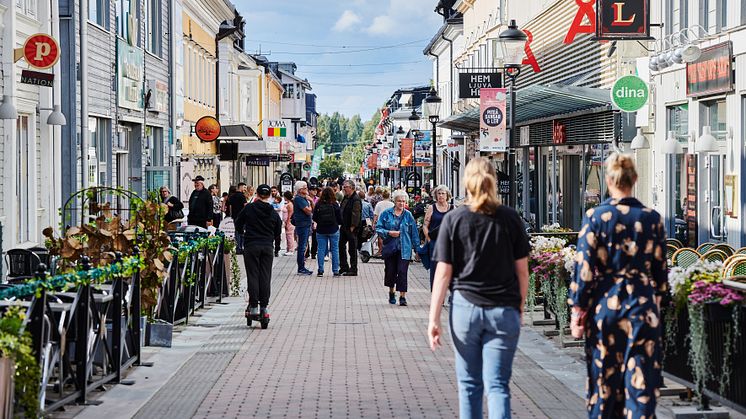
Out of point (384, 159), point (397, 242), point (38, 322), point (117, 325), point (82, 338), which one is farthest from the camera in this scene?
point (384, 159)

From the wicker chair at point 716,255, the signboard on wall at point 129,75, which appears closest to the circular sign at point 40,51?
the signboard on wall at point 129,75

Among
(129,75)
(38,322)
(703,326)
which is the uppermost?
(129,75)

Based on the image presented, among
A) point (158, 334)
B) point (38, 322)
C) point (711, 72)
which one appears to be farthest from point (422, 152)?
point (38, 322)

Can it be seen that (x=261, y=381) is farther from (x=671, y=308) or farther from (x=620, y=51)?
(x=620, y=51)

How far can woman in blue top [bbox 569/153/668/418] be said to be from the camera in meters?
6.96

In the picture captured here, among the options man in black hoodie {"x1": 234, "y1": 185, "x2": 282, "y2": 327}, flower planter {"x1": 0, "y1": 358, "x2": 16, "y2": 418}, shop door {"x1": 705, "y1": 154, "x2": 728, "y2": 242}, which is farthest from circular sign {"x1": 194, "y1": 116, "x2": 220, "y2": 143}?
flower planter {"x1": 0, "y1": 358, "x2": 16, "y2": 418}

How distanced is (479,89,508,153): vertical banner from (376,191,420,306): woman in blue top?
3852mm

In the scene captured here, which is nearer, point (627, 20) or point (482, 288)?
point (482, 288)

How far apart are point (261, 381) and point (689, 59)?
1088 cm

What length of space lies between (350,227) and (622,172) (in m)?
17.1

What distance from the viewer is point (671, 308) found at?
905 centimetres

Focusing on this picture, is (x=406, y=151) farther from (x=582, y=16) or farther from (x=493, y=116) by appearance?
(x=493, y=116)

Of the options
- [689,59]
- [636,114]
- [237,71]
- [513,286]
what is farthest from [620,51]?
[237,71]

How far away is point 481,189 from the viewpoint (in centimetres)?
705
